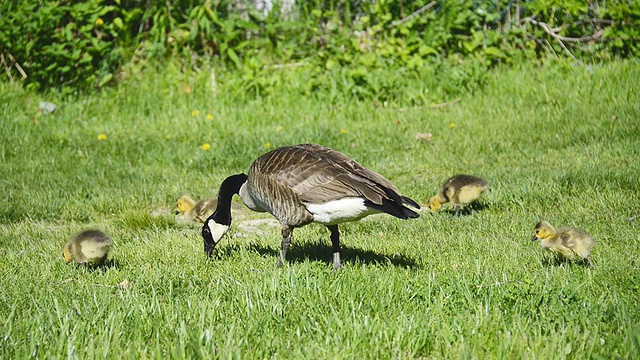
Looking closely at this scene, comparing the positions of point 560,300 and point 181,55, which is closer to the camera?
point 560,300

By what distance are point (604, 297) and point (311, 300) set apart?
1783mm

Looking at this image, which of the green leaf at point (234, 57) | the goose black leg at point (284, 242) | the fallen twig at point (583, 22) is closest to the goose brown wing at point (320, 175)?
the goose black leg at point (284, 242)

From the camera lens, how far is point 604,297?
441cm

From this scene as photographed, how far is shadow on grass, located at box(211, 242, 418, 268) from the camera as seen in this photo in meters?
5.62

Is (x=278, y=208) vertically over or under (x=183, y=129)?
over

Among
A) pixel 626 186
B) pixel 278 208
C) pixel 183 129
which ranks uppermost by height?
pixel 278 208

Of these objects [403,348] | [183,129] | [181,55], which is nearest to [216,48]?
[181,55]

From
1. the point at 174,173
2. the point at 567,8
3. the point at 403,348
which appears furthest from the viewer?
the point at 567,8

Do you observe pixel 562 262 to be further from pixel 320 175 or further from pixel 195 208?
pixel 195 208

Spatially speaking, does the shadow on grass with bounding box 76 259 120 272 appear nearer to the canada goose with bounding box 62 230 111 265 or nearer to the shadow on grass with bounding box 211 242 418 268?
the canada goose with bounding box 62 230 111 265

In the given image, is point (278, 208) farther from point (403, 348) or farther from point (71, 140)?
point (71, 140)

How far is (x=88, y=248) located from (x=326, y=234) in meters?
2.32

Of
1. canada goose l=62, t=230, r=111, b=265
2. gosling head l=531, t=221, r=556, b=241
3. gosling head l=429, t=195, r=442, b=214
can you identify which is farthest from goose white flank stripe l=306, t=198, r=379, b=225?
gosling head l=429, t=195, r=442, b=214

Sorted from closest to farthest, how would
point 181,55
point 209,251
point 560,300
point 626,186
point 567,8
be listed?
point 560,300 < point 209,251 < point 626,186 < point 567,8 < point 181,55
